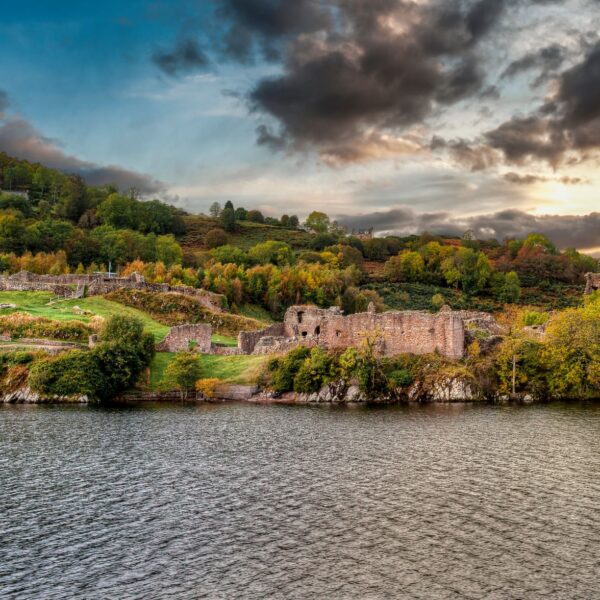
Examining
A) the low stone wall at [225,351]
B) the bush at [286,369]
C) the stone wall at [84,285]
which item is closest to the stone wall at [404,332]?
the bush at [286,369]

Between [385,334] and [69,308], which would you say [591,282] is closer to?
[385,334]

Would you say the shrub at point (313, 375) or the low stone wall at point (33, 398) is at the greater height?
the shrub at point (313, 375)

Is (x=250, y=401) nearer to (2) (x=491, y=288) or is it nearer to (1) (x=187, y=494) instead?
(1) (x=187, y=494)

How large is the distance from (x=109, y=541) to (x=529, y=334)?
190 ft

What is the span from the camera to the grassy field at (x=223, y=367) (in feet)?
202

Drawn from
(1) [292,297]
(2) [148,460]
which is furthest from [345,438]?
(1) [292,297]

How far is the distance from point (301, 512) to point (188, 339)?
151 ft

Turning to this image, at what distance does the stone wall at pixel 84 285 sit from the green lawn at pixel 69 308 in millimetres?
2196

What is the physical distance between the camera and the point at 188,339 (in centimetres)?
6762

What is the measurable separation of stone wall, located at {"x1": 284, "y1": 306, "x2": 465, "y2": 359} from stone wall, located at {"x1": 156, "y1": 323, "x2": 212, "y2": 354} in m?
9.57

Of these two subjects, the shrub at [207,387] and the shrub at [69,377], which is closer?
the shrub at [69,377]

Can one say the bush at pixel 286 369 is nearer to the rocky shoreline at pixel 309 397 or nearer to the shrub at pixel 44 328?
the rocky shoreline at pixel 309 397

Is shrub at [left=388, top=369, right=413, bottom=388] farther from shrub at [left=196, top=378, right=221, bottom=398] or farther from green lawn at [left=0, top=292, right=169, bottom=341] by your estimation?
green lawn at [left=0, top=292, right=169, bottom=341]

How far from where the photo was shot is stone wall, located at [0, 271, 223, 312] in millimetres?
84125
